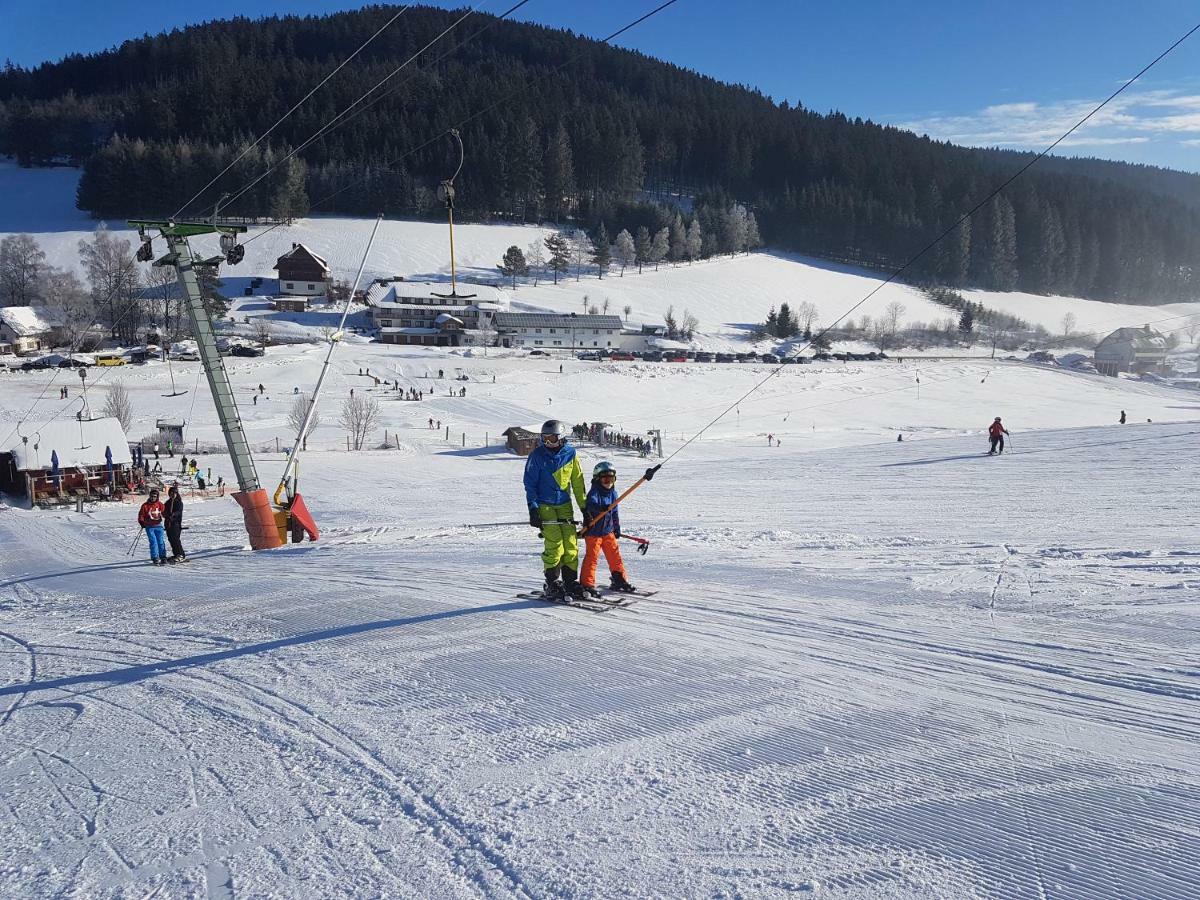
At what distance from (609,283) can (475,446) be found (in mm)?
67521

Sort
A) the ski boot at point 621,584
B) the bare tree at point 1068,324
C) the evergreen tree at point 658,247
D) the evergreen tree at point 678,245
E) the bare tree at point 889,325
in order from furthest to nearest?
the evergreen tree at point 678,245, the evergreen tree at point 658,247, the bare tree at point 1068,324, the bare tree at point 889,325, the ski boot at point 621,584

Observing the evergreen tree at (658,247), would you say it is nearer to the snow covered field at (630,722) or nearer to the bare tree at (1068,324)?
the bare tree at (1068,324)

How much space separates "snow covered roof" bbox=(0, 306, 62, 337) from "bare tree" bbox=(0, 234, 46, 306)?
1164 centimetres

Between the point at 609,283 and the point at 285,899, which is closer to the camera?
the point at 285,899

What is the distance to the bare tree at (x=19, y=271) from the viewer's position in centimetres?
8256

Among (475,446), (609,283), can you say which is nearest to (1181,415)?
(475,446)

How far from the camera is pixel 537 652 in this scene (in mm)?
5629

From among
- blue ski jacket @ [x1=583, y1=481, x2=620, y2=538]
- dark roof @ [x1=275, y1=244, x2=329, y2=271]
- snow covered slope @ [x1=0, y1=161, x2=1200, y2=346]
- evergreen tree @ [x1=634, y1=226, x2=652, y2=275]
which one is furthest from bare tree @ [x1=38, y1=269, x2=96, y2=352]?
blue ski jacket @ [x1=583, y1=481, x2=620, y2=538]

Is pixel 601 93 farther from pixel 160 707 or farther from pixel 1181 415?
pixel 160 707

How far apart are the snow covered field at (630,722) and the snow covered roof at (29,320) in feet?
223

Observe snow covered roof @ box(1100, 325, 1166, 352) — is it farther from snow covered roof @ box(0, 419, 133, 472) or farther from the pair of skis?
the pair of skis

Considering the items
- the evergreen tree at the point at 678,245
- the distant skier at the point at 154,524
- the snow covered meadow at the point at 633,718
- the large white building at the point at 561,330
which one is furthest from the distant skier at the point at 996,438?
the evergreen tree at the point at 678,245

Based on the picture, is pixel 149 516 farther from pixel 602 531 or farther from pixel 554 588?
pixel 602 531

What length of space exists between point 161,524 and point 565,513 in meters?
7.74
